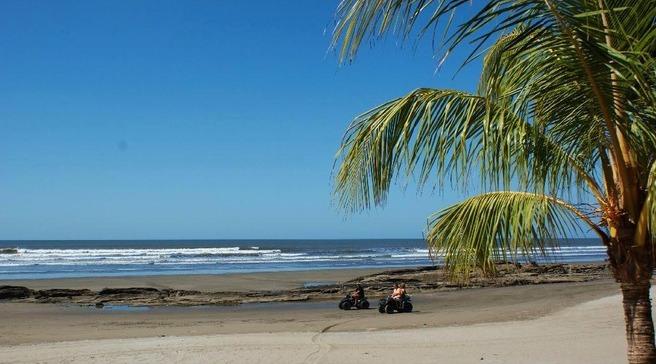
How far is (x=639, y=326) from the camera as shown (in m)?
4.32

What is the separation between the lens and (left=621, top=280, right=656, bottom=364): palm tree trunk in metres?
4.24

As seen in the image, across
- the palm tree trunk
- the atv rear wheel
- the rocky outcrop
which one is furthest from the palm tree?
the rocky outcrop

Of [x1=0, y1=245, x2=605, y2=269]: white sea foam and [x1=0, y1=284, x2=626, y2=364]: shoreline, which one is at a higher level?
[x1=0, y1=245, x2=605, y2=269]: white sea foam

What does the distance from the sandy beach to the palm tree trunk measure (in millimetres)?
5241

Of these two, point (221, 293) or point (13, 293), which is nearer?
point (13, 293)

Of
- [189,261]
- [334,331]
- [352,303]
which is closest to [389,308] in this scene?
[352,303]

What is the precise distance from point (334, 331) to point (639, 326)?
1032cm

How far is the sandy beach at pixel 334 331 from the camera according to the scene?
10.3 meters

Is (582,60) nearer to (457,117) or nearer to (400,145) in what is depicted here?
(457,117)

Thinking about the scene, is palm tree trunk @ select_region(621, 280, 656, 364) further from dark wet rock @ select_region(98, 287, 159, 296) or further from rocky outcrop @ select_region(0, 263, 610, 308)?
dark wet rock @ select_region(98, 287, 159, 296)

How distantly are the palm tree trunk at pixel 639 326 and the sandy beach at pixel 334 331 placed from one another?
17.2 feet

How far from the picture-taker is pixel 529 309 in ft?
60.3

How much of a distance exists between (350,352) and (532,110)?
697 centimetres

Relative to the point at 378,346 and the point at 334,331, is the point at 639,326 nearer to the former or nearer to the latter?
the point at 378,346
